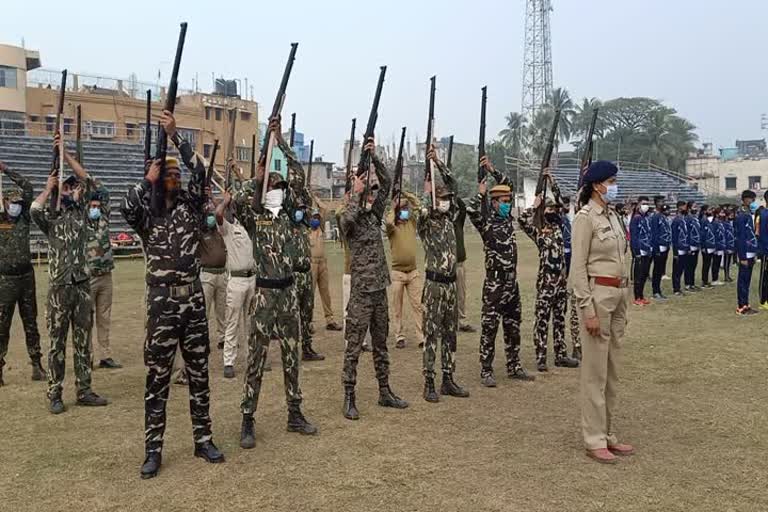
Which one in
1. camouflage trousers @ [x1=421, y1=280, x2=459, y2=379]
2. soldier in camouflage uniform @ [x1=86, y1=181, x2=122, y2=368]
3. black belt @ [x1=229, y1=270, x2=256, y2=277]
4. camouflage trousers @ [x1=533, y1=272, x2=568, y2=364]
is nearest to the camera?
camouflage trousers @ [x1=421, y1=280, x2=459, y2=379]

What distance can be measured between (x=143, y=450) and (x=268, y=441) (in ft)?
3.27

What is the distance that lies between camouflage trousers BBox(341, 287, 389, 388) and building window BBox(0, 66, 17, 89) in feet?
122

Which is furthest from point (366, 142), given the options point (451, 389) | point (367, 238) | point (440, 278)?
point (451, 389)

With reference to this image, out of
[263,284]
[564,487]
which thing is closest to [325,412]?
[263,284]

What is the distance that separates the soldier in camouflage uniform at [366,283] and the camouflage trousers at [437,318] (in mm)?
511

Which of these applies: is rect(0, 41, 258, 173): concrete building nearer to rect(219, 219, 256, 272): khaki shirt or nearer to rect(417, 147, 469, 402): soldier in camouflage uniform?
rect(219, 219, 256, 272): khaki shirt

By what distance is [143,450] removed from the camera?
5.24 meters

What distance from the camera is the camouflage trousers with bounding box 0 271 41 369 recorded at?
7184 millimetres

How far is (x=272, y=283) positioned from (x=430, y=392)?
83.1 inches

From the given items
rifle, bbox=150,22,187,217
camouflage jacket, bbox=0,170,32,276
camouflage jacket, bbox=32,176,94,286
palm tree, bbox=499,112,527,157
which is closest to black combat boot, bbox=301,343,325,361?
camouflage jacket, bbox=32,176,94,286

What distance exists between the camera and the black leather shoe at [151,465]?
15.4ft

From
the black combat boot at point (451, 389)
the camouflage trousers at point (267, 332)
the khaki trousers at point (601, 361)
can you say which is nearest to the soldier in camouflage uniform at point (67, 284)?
the camouflage trousers at point (267, 332)

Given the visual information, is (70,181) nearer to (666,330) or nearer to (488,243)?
(488,243)

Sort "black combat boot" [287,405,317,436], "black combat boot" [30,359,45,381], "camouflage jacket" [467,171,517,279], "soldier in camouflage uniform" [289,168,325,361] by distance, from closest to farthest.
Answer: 1. "black combat boot" [287,405,317,436]
2. "soldier in camouflage uniform" [289,168,325,361]
3. "camouflage jacket" [467,171,517,279]
4. "black combat boot" [30,359,45,381]
